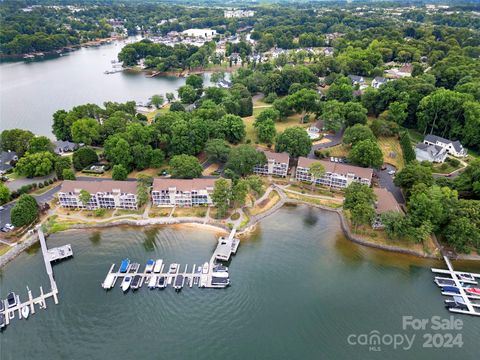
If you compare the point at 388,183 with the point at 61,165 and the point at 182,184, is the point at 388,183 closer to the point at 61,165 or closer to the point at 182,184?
the point at 182,184

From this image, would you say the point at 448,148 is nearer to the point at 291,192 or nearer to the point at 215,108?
the point at 291,192

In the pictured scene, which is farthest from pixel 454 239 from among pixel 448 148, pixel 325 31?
pixel 325 31

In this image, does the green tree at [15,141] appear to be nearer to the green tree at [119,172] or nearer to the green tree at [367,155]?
the green tree at [119,172]

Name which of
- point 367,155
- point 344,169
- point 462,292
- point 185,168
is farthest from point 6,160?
point 462,292

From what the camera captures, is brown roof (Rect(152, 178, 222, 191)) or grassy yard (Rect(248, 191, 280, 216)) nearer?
brown roof (Rect(152, 178, 222, 191))

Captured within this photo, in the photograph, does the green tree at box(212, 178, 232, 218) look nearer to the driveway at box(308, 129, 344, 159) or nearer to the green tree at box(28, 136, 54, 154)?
the driveway at box(308, 129, 344, 159)

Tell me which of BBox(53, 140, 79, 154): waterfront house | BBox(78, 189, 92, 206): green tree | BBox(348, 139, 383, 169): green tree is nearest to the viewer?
BBox(78, 189, 92, 206): green tree

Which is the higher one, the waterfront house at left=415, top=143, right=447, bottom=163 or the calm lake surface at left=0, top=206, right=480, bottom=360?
the waterfront house at left=415, top=143, right=447, bottom=163

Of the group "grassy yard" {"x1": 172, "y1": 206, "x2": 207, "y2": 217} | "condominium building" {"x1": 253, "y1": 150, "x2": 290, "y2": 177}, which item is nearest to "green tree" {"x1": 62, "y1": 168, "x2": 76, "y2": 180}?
"grassy yard" {"x1": 172, "y1": 206, "x2": 207, "y2": 217}
